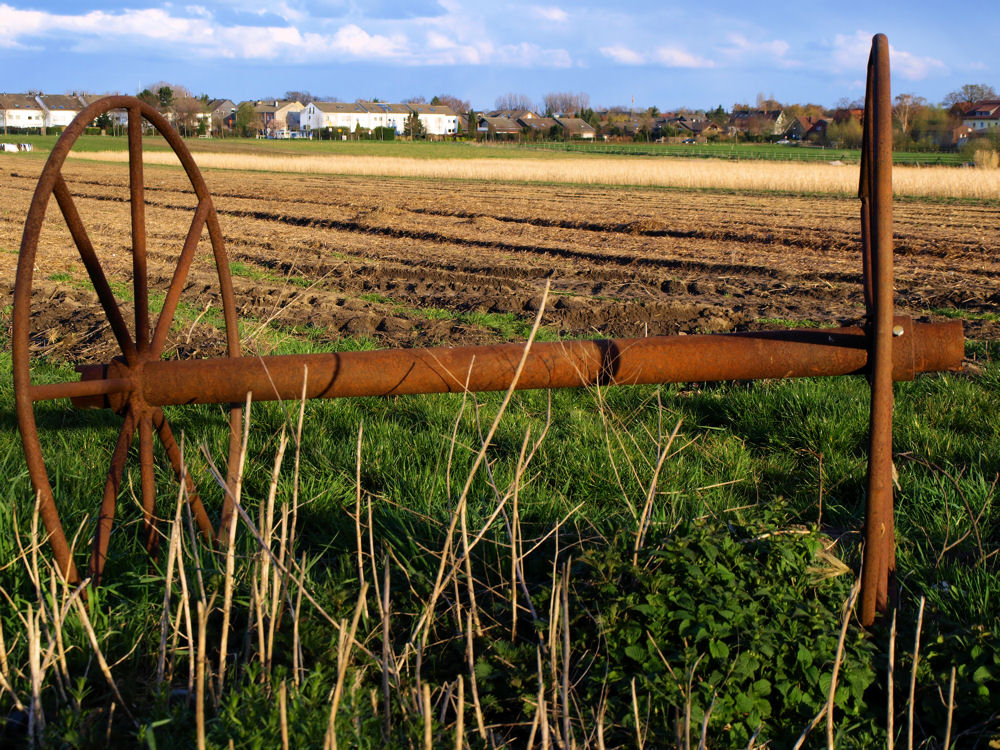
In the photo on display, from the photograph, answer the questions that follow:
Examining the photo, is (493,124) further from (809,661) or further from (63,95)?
(809,661)

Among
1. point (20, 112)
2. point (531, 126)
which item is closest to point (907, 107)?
point (531, 126)

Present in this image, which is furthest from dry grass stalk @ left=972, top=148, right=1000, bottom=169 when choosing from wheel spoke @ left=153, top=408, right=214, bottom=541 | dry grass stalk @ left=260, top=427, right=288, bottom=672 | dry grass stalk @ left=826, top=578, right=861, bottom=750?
dry grass stalk @ left=260, top=427, right=288, bottom=672

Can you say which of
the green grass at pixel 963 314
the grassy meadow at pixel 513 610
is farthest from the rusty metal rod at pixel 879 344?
the green grass at pixel 963 314

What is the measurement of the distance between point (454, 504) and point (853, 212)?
16790mm

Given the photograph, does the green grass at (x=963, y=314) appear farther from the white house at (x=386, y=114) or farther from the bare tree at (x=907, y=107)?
the white house at (x=386, y=114)

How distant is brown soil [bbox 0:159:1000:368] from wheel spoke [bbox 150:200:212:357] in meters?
0.51

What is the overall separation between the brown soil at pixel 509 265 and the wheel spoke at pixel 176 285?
20.0 inches

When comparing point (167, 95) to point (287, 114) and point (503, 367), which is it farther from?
point (503, 367)

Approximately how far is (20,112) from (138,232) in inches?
6023

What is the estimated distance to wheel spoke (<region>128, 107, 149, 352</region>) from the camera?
2986 mm

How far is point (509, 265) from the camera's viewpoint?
10977mm

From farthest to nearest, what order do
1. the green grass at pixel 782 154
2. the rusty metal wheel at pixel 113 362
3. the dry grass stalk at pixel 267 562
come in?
the green grass at pixel 782 154
the rusty metal wheel at pixel 113 362
the dry grass stalk at pixel 267 562

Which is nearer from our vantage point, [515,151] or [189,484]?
[189,484]

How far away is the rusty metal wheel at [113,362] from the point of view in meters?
2.46
